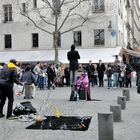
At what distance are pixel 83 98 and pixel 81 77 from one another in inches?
32.5

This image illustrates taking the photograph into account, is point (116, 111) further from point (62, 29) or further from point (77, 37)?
point (62, 29)

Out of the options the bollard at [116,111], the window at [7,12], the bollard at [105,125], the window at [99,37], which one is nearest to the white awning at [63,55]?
the window at [99,37]

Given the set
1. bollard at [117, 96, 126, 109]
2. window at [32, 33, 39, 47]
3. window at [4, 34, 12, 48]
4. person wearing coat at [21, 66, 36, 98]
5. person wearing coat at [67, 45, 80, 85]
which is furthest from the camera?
window at [4, 34, 12, 48]

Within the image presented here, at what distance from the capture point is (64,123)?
12211mm

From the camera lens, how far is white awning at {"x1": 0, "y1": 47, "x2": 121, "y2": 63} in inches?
1698

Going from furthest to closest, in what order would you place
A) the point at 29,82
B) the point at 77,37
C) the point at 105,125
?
the point at 77,37, the point at 29,82, the point at 105,125

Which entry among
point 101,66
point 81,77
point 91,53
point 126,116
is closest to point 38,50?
point 91,53

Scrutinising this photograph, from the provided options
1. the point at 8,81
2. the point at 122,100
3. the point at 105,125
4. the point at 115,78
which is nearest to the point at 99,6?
the point at 115,78

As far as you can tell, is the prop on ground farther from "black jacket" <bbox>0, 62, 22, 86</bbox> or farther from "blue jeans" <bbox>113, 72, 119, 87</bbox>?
"blue jeans" <bbox>113, 72, 119, 87</bbox>

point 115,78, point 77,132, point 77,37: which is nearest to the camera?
point 77,132

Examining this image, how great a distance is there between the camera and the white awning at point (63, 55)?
141 feet

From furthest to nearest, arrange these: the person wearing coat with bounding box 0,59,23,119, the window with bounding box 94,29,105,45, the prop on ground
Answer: the window with bounding box 94,29,105,45 < the person wearing coat with bounding box 0,59,23,119 < the prop on ground

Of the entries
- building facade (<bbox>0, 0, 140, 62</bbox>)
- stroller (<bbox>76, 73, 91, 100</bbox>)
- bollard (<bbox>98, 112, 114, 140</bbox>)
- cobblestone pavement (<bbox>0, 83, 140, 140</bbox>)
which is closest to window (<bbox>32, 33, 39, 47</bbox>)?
building facade (<bbox>0, 0, 140, 62</bbox>)

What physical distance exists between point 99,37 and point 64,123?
3322 centimetres
